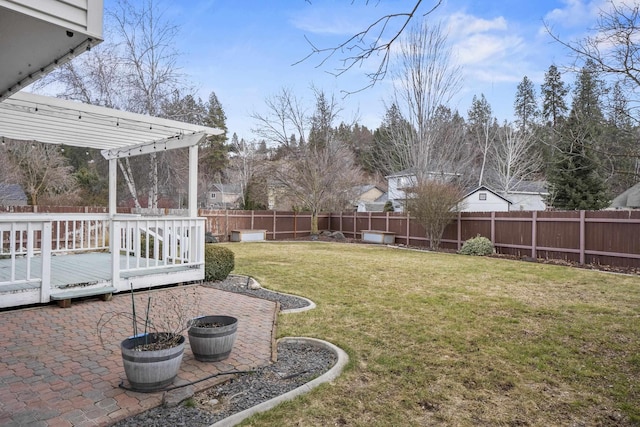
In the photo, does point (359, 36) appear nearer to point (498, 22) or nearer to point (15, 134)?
point (498, 22)

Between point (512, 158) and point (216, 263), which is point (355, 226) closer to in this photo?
point (512, 158)

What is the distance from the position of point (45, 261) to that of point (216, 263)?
8.62 feet

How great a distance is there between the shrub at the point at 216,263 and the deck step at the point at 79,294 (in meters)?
1.70

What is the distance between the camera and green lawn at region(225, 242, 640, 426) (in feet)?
8.62

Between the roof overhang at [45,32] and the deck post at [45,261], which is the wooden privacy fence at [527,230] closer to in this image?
the roof overhang at [45,32]

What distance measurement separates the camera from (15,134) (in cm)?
683

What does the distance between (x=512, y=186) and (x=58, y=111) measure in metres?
26.2

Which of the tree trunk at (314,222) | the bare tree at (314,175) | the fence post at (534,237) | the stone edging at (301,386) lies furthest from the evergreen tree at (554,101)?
the tree trunk at (314,222)

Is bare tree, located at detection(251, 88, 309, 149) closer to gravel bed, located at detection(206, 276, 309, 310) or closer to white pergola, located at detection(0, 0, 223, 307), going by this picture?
white pergola, located at detection(0, 0, 223, 307)

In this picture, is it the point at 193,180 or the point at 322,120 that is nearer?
the point at 193,180

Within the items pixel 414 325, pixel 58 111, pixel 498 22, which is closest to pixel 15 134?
A: pixel 58 111

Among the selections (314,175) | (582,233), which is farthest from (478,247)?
(314,175)

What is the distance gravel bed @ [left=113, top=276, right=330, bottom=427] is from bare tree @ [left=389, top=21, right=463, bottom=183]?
14.3 meters

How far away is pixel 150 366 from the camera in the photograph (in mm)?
2625
